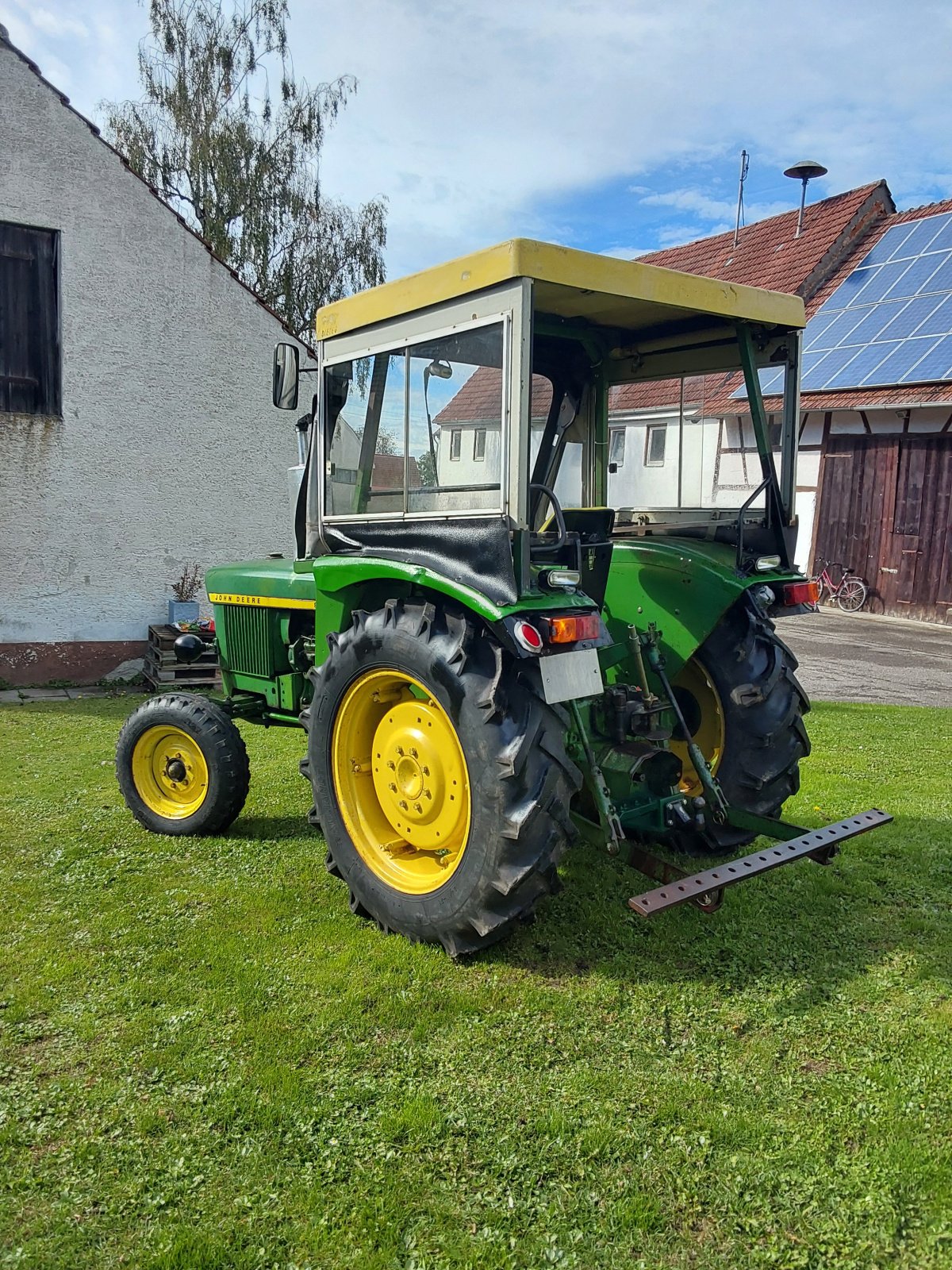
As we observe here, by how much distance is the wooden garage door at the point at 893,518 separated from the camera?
14.1 m

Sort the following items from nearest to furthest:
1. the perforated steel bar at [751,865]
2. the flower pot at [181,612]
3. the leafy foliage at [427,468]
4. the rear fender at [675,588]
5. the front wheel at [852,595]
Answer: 1. the perforated steel bar at [751,865]
2. the leafy foliage at [427,468]
3. the rear fender at [675,588]
4. the flower pot at [181,612]
5. the front wheel at [852,595]

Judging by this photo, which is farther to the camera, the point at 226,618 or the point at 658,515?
the point at 226,618

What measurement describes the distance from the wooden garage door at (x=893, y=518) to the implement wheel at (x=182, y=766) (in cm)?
1260

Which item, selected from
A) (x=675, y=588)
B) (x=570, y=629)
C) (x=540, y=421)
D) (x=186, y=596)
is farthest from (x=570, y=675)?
(x=186, y=596)

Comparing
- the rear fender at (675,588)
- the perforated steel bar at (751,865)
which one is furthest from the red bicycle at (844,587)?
the perforated steel bar at (751,865)

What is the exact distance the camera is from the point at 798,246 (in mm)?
17703

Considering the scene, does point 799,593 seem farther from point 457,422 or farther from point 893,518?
point 893,518

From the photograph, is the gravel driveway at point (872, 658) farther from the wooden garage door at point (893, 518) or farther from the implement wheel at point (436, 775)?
the implement wheel at point (436, 775)

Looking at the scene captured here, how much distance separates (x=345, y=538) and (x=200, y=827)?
5.48ft

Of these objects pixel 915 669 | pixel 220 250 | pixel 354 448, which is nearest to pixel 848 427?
pixel 915 669

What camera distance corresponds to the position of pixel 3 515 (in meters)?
8.31

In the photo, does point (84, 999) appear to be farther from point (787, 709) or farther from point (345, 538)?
point (787, 709)

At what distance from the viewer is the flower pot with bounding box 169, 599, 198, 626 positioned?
899cm

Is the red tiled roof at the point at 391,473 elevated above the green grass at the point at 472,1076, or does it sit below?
above
